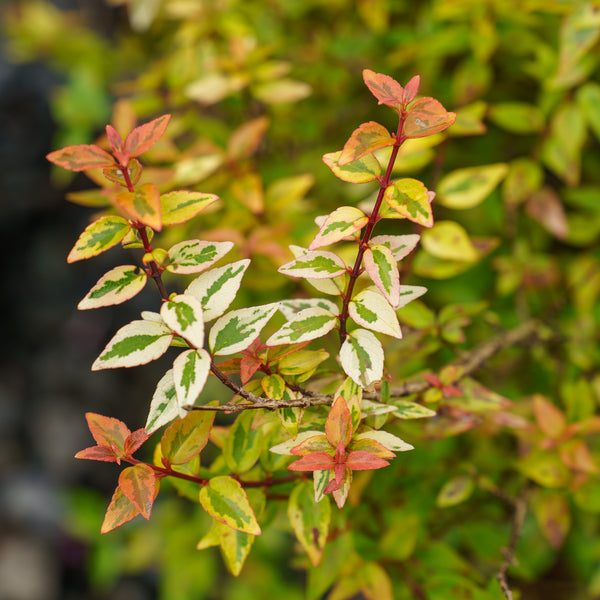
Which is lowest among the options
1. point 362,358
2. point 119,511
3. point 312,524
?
point 312,524

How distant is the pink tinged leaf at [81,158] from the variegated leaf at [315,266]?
0.22m

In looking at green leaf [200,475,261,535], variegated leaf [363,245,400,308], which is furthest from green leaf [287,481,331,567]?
variegated leaf [363,245,400,308]

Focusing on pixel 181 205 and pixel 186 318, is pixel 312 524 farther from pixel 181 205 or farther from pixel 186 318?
pixel 181 205

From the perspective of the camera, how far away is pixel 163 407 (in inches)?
22.2

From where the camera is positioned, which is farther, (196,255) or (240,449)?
(240,449)

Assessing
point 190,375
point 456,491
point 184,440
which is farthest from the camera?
point 456,491

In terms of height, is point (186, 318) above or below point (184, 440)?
above

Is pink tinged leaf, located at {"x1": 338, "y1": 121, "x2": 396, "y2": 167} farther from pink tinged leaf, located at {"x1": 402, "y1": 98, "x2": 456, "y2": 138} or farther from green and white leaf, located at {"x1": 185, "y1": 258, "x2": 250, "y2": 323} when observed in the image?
green and white leaf, located at {"x1": 185, "y1": 258, "x2": 250, "y2": 323}

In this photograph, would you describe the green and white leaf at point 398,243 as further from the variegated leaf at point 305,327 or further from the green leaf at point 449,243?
the green leaf at point 449,243

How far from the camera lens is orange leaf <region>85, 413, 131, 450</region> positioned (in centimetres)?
60

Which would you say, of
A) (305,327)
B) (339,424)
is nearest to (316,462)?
(339,424)

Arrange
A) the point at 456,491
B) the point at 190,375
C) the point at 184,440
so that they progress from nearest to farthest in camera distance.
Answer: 1. the point at 190,375
2. the point at 184,440
3. the point at 456,491

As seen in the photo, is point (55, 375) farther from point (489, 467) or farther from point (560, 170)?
point (560, 170)

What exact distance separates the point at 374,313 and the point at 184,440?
0.90 feet
